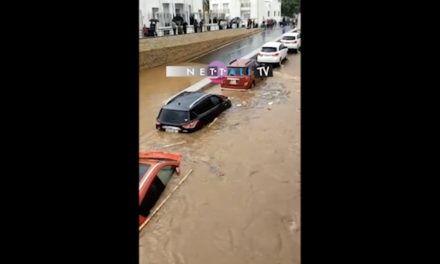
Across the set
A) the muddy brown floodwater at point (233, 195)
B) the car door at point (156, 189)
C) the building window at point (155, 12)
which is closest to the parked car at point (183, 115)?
the muddy brown floodwater at point (233, 195)

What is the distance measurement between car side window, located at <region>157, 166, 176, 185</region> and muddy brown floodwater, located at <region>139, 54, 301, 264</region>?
31cm

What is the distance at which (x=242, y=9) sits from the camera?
53.0 m

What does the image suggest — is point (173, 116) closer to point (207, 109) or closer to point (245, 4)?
point (207, 109)

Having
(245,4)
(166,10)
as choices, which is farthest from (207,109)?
(245,4)

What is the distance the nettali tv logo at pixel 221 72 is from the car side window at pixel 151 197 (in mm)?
11704

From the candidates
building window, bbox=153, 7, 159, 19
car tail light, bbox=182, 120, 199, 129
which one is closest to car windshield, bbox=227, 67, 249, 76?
car tail light, bbox=182, 120, 199, 129

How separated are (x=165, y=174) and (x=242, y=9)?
1906 inches

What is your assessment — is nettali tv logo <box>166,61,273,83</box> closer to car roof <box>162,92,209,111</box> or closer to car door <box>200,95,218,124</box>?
car door <box>200,95,218,124</box>
